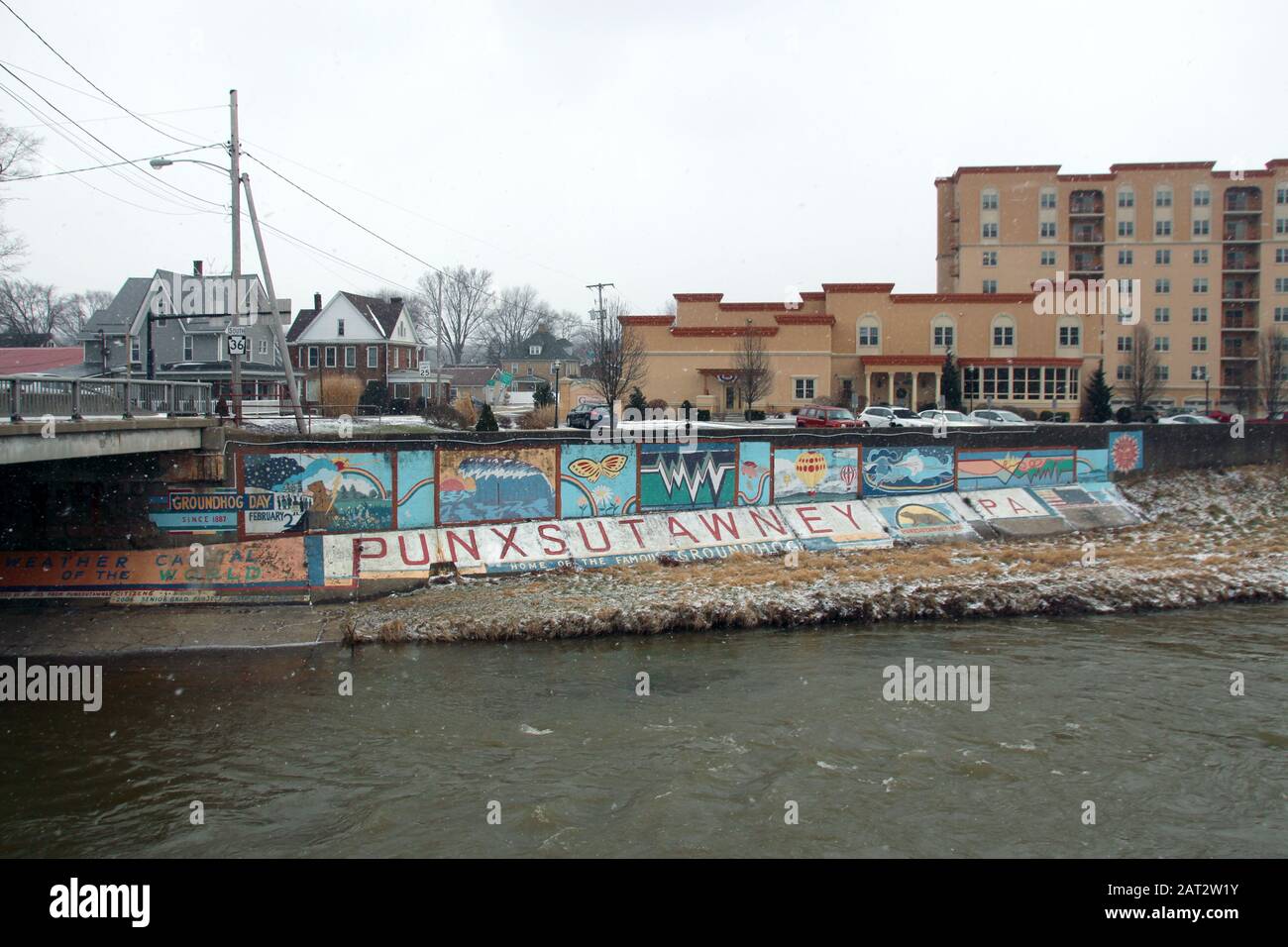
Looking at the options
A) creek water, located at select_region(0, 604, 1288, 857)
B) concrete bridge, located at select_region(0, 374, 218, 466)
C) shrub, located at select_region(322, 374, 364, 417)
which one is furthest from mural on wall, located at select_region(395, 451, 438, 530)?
shrub, located at select_region(322, 374, 364, 417)

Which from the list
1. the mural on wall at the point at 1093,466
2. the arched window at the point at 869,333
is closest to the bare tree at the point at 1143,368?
the arched window at the point at 869,333

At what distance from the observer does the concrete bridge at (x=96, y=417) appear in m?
→ 18.9

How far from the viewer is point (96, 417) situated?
22.0 meters

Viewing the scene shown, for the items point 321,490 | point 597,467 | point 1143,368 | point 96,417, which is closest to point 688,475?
point 597,467

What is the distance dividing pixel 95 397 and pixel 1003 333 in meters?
52.7

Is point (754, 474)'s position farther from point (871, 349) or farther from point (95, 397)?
point (871, 349)

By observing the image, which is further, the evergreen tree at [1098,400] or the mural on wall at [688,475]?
the evergreen tree at [1098,400]

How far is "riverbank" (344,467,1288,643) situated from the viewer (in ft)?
76.8

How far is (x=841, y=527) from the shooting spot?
104 feet

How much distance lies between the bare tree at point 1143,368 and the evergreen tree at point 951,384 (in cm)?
1550

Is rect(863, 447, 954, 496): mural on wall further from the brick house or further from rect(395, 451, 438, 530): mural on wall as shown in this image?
the brick house

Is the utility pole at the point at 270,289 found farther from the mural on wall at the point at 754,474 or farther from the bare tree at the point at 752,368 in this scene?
the bare tree at the point at 752,368

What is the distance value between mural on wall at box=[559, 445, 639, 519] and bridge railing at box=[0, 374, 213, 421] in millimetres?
10356
